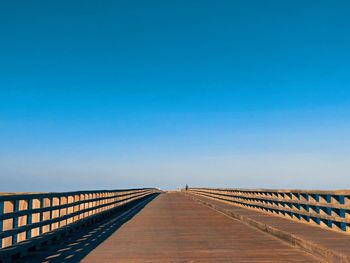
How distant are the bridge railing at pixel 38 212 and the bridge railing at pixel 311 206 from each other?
7.73 m

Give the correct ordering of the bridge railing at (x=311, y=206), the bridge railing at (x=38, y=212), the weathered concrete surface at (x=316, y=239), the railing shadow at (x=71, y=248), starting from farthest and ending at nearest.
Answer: the bridge railing at (x=311, y=206), the railing shadow at (x=71, y=248), the bridge railing at (x=38, y=212), the weathered concrete surface at (x=316, y=239)

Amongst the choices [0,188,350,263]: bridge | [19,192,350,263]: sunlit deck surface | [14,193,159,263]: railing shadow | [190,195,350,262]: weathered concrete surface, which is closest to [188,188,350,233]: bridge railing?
[0,188,350,263]: bridge

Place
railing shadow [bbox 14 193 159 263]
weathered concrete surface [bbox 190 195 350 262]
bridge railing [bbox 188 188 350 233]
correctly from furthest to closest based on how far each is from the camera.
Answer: bridge railing [bbox 188 188 350 233], railing shadow [bbox 14 193 159 263], weathered concrete surface [bbox 190 195 350 262]

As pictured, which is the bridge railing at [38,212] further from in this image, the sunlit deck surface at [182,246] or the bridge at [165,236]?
the sunlit deck surface at [182,246]

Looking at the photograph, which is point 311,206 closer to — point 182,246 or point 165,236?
point 165,236

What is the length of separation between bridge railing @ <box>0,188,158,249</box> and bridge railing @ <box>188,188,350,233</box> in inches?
304

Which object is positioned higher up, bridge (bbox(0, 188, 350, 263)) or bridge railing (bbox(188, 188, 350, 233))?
bridge railing (bbox(188, 188, 350, 233))

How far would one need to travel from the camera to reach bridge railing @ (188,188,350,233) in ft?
43.4

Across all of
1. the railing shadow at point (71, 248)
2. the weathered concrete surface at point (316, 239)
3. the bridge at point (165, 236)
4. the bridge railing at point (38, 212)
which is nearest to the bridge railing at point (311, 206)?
the bridge at point (165, 236)

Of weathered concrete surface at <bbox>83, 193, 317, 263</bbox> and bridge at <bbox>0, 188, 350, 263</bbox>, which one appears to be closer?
bridge at <bbox>0, 188, 350, 263</bbox>

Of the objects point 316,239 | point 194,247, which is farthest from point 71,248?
point 316,239

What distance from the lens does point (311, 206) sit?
619 inches

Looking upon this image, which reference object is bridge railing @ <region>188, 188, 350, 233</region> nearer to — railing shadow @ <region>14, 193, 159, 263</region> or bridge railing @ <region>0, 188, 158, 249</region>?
railing shadow @ <region>14, 193, 159, 263</region>

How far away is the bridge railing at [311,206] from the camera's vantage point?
13.2 m
